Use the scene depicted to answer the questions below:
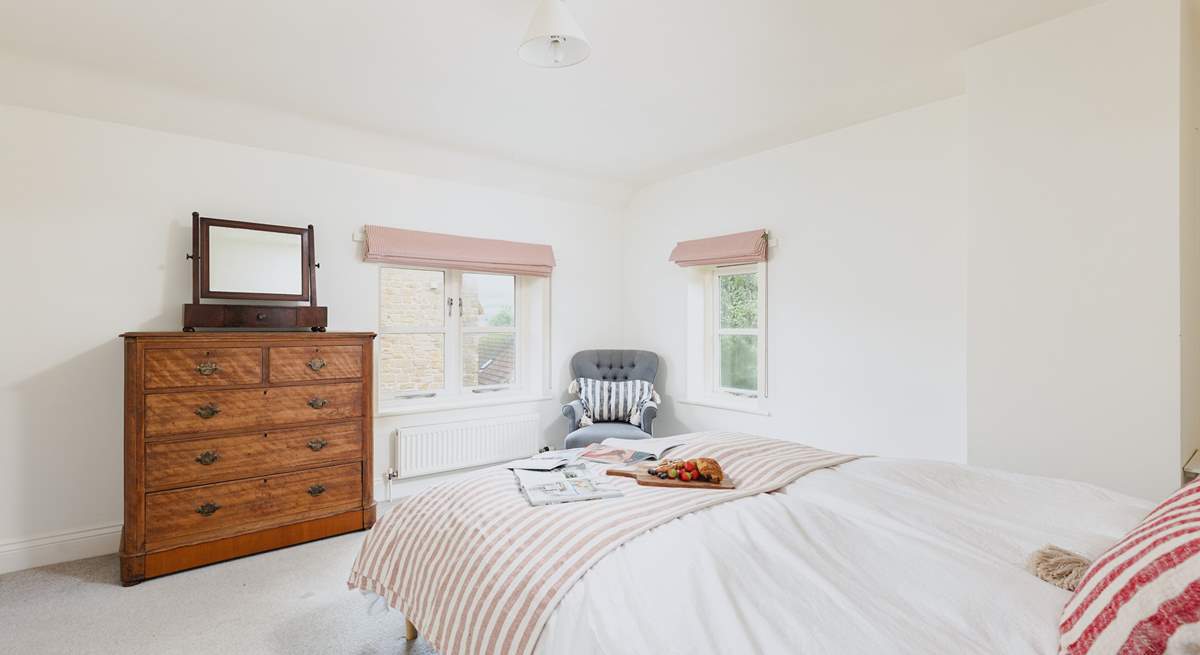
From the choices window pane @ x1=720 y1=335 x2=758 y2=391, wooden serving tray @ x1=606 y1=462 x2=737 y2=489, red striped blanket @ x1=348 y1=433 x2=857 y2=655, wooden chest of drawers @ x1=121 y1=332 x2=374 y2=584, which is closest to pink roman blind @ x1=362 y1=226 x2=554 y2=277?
wooden chest of drawers @ x1=121 y1=332 x2=374 y2=584

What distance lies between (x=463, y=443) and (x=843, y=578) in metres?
3.18

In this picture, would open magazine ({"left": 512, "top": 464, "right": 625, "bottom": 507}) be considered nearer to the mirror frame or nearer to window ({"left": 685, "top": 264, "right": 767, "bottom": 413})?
the mirror frame

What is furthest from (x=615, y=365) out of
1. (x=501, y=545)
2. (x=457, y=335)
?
(x=501, y=545)

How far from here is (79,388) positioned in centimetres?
276

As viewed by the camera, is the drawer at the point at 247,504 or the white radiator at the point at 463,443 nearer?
the drawer at the point at 247,504

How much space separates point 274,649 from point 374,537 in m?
0.61

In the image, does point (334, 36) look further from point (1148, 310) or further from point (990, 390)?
point (1148, 310)

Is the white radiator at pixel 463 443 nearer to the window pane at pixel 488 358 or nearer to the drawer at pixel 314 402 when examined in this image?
the window pane at pixel 488 358

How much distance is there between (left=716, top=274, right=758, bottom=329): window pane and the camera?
159 inches

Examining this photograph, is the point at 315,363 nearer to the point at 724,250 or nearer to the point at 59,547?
the point at 59,547

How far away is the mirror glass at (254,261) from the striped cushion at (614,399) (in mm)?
2122

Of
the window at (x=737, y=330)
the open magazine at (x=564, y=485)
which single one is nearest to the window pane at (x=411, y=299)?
the window at (x=737, y=330)

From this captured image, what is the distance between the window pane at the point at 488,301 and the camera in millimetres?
4195

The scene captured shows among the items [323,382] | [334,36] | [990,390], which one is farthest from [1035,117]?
[323,382]
